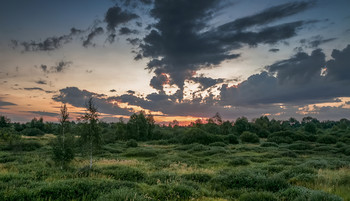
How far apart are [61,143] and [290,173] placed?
1919 centimetres

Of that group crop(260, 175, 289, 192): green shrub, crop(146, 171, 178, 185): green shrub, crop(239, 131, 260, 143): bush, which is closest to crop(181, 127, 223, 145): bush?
crop(239, 131, 260, 143): bush

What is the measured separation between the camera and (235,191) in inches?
489

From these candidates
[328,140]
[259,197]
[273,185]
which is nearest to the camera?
[259,197]

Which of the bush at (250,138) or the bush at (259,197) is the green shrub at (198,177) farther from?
the bush at (250,138)

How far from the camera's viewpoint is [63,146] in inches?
753

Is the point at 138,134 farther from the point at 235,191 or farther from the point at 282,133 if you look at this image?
the point at 235,191

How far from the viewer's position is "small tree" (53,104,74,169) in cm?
1881

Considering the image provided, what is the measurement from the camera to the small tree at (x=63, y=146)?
18812 mm

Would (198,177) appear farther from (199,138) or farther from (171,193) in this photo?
(199,138)

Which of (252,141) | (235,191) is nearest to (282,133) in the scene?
(252,141)

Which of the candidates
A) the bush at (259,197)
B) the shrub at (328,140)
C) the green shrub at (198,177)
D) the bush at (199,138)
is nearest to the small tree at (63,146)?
the green shrub at (198,177)

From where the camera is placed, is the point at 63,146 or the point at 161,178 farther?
the point at 63,146

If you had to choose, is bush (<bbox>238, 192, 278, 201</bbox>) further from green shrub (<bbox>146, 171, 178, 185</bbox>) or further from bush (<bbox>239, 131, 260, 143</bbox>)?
bush (<bbox>239, 131, 260, 143</bbox>)

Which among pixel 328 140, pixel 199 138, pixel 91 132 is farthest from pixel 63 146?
pixel 328 140
